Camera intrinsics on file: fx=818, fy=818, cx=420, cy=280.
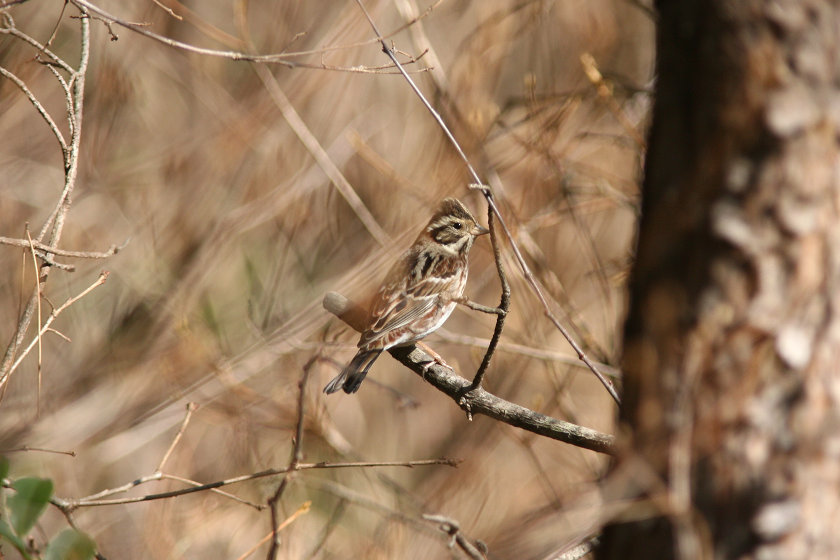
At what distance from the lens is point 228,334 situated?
9078 millimetres

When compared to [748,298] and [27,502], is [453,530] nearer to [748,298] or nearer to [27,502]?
[748,298]

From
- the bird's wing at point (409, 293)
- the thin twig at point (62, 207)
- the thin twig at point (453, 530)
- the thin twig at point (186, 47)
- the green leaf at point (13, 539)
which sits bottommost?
the bird's wing at point (409, 293)

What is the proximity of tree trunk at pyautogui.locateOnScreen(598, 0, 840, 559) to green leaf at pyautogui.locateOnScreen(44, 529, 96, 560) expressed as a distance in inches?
62.1

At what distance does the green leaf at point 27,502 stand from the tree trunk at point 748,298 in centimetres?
162

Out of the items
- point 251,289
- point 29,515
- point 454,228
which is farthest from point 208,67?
point 29,515

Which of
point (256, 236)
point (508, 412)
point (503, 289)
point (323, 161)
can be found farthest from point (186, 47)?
point (256, 236)

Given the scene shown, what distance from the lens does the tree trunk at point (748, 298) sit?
193 centimetres

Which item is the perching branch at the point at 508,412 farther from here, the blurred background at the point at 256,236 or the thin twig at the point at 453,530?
the blurred background at the point at 256,236

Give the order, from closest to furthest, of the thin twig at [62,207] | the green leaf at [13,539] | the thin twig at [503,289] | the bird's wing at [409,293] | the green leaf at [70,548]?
the green leaf at [13,539]
the green leaf at [70,548]
the thin twig at [503,289]
the thin twig at [62,207]
the bird's wing at [409,293]

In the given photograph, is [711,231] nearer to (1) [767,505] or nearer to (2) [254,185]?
(1) [767,505]

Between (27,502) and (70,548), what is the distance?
0.70 feet

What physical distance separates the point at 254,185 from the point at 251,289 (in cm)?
120

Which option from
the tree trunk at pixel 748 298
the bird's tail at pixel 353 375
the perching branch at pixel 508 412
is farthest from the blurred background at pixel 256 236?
the tree trunk at pixel 748 298

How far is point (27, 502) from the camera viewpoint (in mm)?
2355
